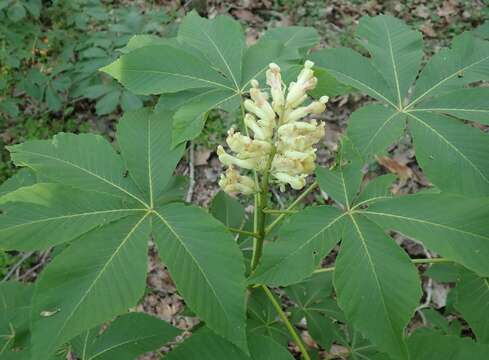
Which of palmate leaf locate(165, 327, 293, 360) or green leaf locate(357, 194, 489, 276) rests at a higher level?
green leaf locate(357, 194, 489, 276)

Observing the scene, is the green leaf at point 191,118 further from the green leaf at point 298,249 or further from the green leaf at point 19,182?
the green leaf at point 19,182

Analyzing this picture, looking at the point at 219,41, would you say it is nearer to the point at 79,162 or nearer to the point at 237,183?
the point at 237,183

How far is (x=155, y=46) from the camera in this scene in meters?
1.78

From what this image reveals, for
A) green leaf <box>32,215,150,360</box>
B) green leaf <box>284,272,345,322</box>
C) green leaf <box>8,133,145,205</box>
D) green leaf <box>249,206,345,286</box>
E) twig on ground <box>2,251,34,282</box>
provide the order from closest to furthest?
green leaf <box>32,215,150,360</box>, green leaf <box>249,206,345,286</box>, green leaf <box>8,133,145,205</box>, green leaf <box>284,272,345,322</box>, twig on ground <box>2,251,34,282</box>

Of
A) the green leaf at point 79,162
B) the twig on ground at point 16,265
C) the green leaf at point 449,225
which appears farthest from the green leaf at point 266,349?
the twig on ground at point 16,265

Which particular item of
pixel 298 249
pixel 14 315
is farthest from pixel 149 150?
pixel 14 315

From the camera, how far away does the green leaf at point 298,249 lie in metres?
1.36

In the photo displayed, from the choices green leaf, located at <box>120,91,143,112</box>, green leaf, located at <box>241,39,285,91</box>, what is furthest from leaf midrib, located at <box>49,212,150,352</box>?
green leaf, located at <box>120,91,143,112</box>

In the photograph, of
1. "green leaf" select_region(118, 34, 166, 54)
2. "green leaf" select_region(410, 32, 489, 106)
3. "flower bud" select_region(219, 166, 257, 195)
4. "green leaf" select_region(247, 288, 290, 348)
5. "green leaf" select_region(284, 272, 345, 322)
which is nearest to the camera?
"flower bud" select_region(219, 166, 257, 195)

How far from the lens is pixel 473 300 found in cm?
178

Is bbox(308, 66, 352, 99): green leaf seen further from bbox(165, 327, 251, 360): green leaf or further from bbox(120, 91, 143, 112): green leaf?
bbox(120, 91, 143, 112): green leaf

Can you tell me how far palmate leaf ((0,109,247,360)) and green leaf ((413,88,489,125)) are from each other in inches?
38.0

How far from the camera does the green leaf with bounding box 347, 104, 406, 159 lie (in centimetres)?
156

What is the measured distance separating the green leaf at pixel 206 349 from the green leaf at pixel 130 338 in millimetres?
255
